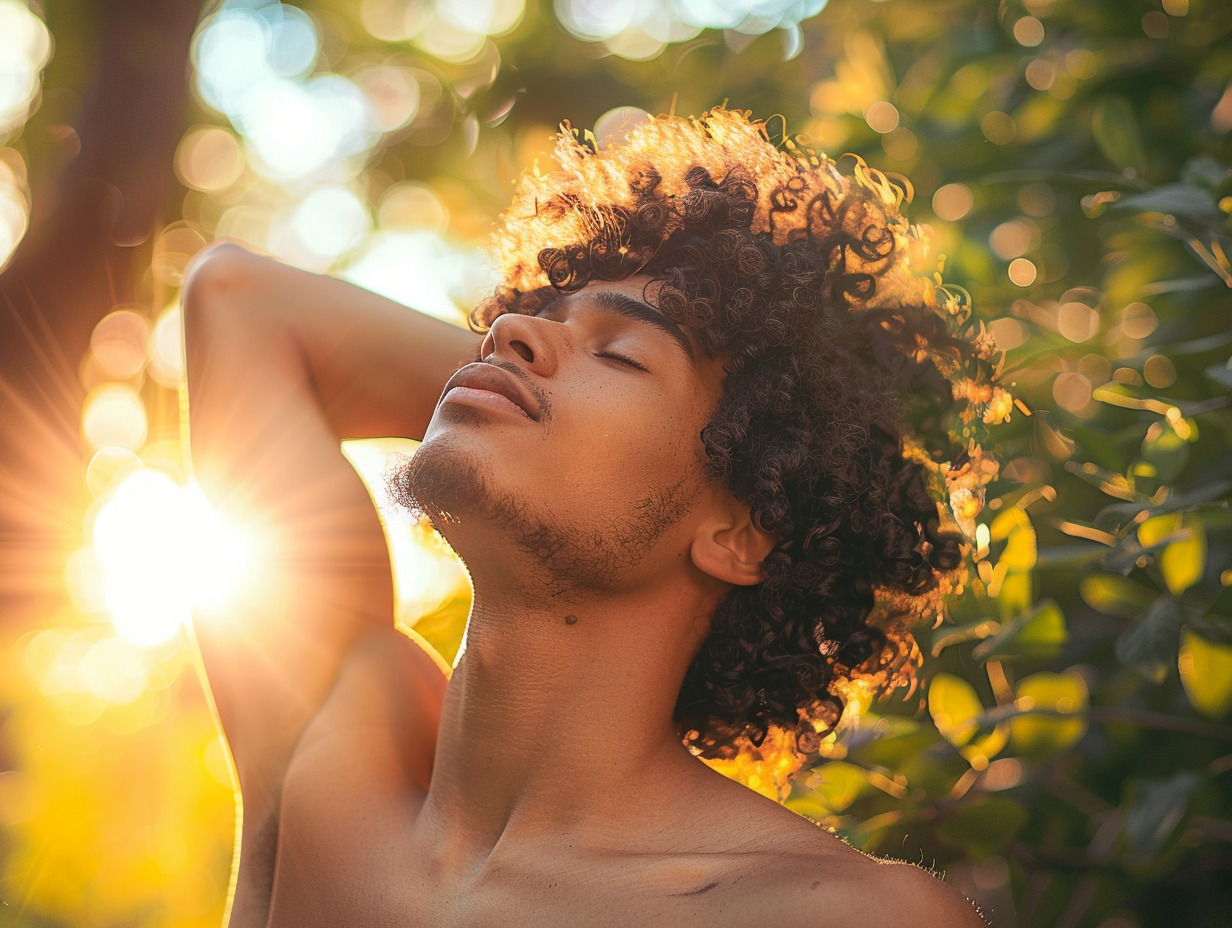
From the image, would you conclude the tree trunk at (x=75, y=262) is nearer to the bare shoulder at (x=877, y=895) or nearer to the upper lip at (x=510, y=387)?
the upper lip at (x=510, y=387)

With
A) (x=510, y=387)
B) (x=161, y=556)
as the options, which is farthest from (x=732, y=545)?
(x=161, y=556)

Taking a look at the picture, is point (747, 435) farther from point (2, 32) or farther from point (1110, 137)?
point (2, 32)

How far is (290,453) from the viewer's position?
2469 millimetres

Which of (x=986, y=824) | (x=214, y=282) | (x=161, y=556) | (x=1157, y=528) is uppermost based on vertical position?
(x=214, y=282)

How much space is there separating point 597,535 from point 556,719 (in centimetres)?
36

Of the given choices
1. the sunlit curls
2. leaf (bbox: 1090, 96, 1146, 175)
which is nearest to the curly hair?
leaf (bbox: 1090, 96, 1146, 175)

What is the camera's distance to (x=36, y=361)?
8.34ft

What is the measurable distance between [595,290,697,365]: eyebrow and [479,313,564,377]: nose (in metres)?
0.17

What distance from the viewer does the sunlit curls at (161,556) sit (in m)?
2.52

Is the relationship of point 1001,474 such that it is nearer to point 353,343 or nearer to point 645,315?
point 645,315

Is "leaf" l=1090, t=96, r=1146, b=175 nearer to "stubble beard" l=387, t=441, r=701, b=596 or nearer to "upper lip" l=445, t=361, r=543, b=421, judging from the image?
"stubble beard" l=387, t=441, r=701, b=596

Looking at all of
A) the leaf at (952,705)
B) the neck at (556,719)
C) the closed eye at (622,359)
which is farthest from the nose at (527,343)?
the leaf at (952,705)

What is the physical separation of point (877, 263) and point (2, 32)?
16.4ft

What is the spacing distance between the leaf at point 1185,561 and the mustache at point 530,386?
1.21m
